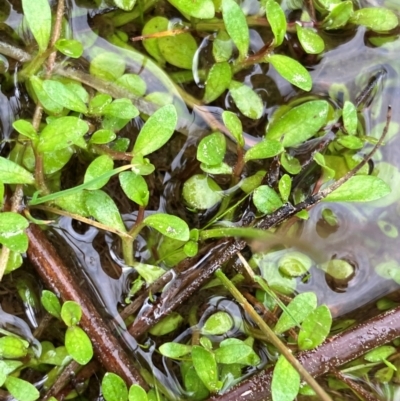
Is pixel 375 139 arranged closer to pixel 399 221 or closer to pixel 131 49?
pixel 399 221

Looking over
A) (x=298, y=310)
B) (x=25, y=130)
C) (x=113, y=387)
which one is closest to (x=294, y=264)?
(x=298, y=310)

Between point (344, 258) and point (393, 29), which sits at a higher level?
point (393, 29)

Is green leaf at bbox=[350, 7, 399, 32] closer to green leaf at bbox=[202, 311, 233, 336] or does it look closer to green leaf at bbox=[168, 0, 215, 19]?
green leaf at bbox=[168, 0, 215, 19]

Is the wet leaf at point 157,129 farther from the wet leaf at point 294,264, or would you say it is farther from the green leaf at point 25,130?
the wet leaf at point 294,264

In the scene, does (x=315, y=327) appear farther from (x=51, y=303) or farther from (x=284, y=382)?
(x=51, y=303)

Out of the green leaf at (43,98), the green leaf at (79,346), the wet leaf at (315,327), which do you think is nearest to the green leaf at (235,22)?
the green leaf at (43,98)

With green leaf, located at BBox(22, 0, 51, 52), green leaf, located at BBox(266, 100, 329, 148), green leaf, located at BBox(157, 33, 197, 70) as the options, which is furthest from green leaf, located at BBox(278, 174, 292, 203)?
green leaf, located at BBox(22, 0, 51, 52)

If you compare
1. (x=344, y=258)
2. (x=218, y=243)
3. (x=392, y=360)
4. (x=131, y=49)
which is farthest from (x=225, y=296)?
(x=131, y=49)
